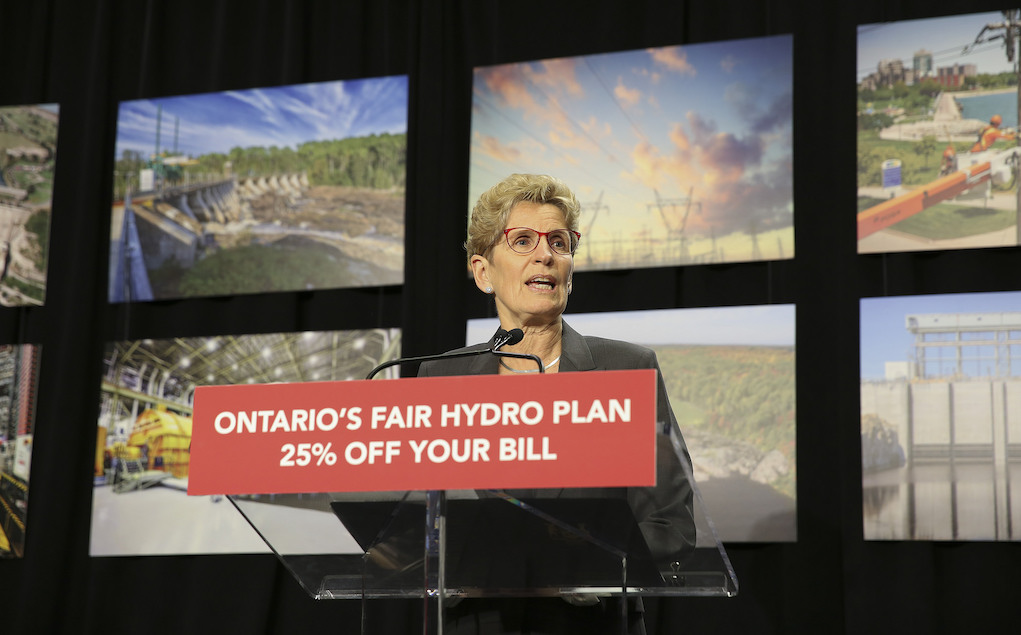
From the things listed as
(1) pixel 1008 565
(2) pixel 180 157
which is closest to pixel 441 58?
(2) pixel 180 157

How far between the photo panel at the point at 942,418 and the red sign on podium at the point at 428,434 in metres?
2.49

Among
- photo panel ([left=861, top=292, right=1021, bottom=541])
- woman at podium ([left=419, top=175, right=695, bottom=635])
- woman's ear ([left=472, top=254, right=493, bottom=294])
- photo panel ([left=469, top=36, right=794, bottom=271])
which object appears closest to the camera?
woman at podium ([left=419, top=175, right=695, bottom=635])

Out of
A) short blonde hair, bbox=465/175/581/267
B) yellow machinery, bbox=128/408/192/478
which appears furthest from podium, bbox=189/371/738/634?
yellow machinery, bbox=128/408/192/478

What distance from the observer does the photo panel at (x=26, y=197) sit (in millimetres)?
4734

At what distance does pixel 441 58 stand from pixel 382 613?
7.18 ft

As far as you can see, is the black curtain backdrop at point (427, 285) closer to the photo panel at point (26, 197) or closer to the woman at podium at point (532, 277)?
the photo panel at point (26, 197)

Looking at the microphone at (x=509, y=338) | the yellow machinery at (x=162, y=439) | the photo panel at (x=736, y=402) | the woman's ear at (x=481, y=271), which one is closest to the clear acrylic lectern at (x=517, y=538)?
the microphone at (x=509, y=338)

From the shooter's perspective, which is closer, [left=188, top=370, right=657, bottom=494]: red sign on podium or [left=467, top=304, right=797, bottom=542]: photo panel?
[left=188, top=370, right=657, bottom=494]: red sign on podium

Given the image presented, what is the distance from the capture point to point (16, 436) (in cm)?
460

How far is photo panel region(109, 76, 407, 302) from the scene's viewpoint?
4430mm

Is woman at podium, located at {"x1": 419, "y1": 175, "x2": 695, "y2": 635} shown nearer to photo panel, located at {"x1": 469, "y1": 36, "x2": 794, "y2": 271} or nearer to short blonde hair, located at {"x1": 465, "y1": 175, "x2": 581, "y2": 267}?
short blonde hair, located at {"x1": 465, "y1": 175, "x2": 581, "y2": 267}

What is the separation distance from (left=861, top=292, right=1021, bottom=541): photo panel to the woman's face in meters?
1.72

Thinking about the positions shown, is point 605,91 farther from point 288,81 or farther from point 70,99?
point 70,99

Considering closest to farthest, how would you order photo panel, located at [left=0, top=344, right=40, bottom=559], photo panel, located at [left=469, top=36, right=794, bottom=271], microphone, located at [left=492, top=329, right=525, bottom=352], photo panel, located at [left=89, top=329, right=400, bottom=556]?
microphone, located at [left=492, top=329, right=525, bottom=352], photo panel, located at [left=469, top=36, right=794, bottom=271], photo panel, located at [left=89, top=329, right=400, bottom=556], photo panel, located at [left=0, top=344, right=40, bottom=559]
